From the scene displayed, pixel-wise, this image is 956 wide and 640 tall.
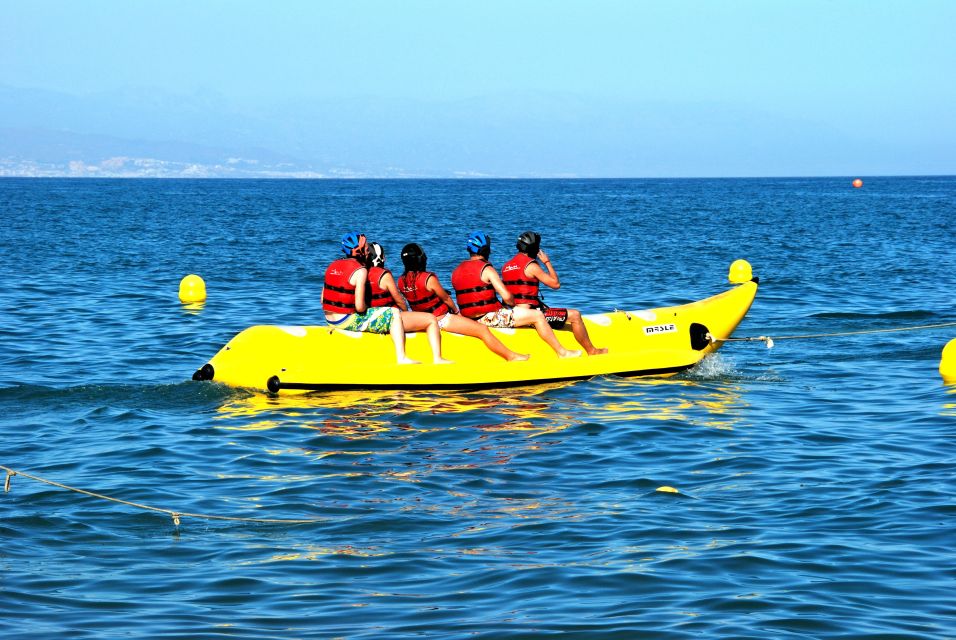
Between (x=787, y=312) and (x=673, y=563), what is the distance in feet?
42.4

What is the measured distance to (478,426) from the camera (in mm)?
10477

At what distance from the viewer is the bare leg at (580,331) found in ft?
41.7

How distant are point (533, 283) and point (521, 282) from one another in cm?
13

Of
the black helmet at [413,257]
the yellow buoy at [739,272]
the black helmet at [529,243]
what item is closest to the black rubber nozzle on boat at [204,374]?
the black helmet at [413,257]

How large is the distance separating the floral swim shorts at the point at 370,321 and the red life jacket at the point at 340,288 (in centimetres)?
12

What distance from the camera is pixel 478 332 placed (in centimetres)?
1229

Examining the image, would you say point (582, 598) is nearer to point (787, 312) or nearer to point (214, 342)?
point (214, 342)

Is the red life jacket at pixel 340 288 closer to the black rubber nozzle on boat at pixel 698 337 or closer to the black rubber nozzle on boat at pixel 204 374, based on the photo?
the black rubber nozzle on boat at pixel 204 374

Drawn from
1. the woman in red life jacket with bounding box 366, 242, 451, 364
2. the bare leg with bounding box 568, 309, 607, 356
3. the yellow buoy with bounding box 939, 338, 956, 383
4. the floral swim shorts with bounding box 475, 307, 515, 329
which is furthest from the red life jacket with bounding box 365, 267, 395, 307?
the yellow buoy with bounding box 939, 338, 956, 383

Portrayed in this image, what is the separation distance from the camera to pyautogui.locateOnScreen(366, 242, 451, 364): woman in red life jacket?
11.8 metres

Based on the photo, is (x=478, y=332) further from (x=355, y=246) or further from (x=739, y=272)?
(x=739, y=272)

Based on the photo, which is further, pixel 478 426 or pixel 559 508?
pixel 478 426

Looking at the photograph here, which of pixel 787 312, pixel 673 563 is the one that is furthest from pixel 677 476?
pixel 787 312

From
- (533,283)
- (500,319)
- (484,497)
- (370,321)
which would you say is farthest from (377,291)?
(484,497)
